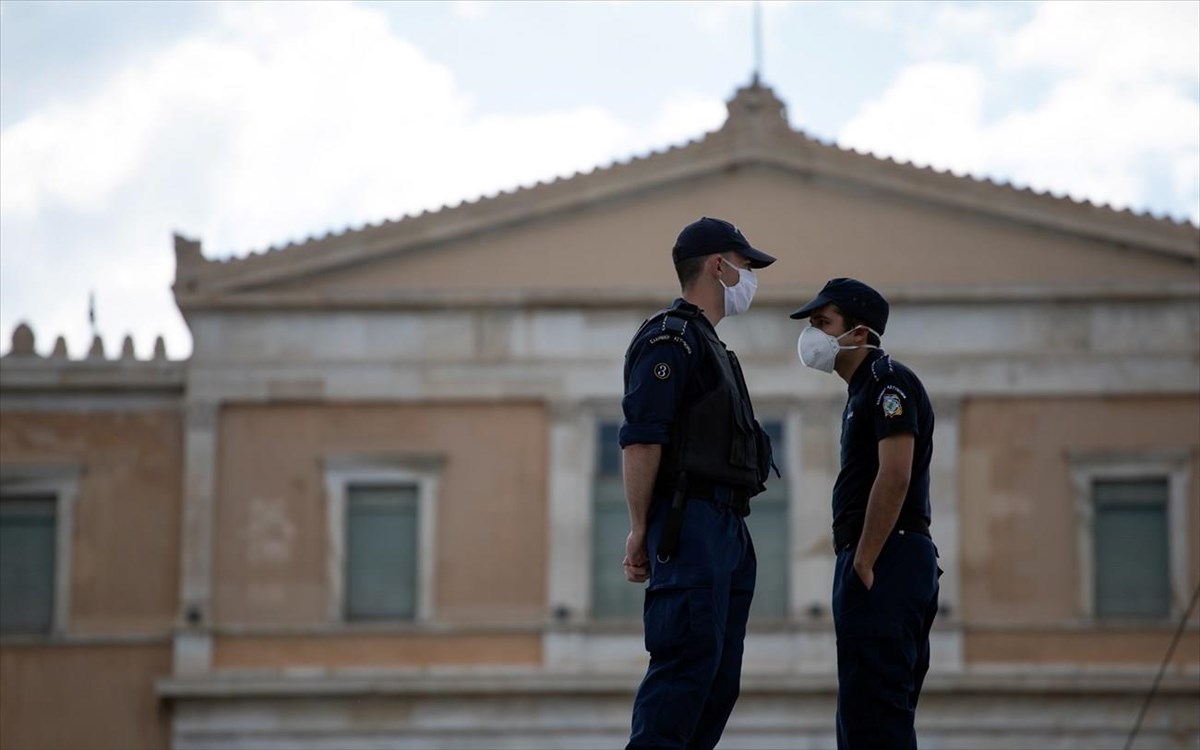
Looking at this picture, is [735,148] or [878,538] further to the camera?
[735,148]

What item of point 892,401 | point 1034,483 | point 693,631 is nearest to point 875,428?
point 892,401

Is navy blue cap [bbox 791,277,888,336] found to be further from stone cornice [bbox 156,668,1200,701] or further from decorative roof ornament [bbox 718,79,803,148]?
decorative roof ornament [bbox 718,79,803,148]

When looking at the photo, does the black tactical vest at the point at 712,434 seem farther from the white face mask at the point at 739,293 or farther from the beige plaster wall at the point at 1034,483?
the beige plaster wall at the point at 1034,483

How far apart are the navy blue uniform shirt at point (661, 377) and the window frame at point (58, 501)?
72.0ft

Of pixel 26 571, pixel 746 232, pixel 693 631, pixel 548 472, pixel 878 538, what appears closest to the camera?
pixel 693 631

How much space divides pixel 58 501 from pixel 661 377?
73.2 ft

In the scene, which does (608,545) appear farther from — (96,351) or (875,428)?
(875,428)

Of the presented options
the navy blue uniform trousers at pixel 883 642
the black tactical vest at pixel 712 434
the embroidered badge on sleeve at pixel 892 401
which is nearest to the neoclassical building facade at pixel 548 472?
the navy blue uniform trousers at pixel 883 642

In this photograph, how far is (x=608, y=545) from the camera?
28.9 meters

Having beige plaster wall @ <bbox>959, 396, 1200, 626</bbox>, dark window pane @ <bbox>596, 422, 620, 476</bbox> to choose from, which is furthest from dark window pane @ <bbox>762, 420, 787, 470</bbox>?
beige plaster wall @ <bbox>959, 396, 1200, 626</bbox>

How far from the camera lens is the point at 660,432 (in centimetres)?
821

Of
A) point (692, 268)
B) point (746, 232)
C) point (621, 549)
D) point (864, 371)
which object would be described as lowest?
point (864, 371)

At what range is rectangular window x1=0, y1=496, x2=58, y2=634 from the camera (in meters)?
29.3

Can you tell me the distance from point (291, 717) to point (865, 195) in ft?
27.0
